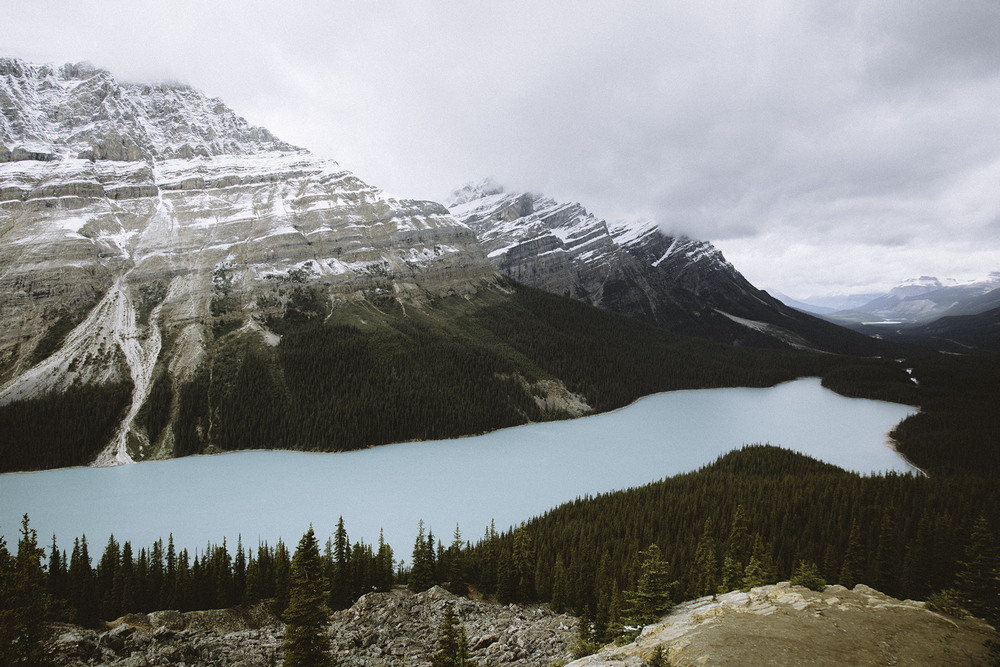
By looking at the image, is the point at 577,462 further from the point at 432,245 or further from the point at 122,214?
the point at 122,214

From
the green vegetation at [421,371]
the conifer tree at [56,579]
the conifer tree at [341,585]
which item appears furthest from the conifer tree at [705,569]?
the green vegetation at [421,371]

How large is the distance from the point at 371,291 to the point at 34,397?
2495 inches

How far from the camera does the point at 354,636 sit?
74.0 feet

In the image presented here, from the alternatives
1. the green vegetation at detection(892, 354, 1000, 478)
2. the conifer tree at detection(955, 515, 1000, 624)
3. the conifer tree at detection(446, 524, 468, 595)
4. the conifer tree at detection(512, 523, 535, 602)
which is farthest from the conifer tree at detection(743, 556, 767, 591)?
the green vegetation at detection(892, 354, 1000, 478)

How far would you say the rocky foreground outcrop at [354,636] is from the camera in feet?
59.4

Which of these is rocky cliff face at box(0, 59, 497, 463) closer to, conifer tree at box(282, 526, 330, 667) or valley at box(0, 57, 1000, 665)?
valley at box(0, 57, 1000, 665)

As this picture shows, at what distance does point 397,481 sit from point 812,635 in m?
53.5

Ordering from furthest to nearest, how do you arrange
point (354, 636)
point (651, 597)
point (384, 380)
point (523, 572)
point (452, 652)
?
point (384, 380), point (523, 572), point (354, 636), point (651, 597), point (452, 652)

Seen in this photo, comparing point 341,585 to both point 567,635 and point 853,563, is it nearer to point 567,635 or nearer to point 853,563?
point 567,635

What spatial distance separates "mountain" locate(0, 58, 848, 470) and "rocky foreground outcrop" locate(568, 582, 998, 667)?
68152 mm

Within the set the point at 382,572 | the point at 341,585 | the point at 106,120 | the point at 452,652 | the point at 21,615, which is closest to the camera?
the point at 21,615

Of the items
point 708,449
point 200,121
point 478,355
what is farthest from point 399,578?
point 200,121

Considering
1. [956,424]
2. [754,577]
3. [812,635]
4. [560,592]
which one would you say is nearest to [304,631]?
[560,592]

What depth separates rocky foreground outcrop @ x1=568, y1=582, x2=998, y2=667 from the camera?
13.3 m
